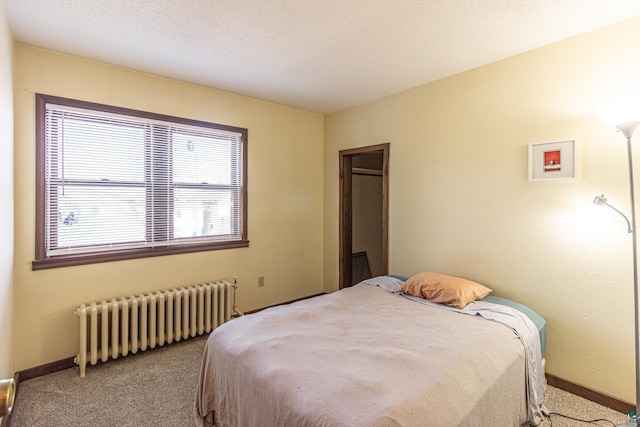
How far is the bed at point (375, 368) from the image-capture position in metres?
1.25

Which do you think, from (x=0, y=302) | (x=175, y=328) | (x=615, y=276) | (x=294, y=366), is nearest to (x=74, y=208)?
(x=0, y=302)

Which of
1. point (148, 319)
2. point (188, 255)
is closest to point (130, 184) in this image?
point (188, 255)

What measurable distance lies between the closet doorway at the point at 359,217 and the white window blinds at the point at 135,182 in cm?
129

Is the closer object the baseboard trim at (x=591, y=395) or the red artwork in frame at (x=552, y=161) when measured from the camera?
the baseboard trim at (x=591, y=395)

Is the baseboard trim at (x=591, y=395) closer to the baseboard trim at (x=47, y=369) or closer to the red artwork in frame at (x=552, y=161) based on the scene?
the red artwork in frame at (x=552, y=161)

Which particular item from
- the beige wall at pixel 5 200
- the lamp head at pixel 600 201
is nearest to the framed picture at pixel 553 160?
the lamp head at pixel 600 201

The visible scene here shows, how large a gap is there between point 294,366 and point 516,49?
269cm

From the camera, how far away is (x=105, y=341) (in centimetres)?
243

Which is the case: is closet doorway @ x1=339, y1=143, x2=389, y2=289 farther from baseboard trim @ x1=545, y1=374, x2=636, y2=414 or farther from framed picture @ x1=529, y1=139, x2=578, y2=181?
baseboard trim @ x1=545, y1=374, x2=636, y2=414

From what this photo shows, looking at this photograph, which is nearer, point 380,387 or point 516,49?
point 380,387

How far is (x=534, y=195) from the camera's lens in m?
2.34

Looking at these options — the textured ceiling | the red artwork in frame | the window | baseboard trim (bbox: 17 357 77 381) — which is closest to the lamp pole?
the red artwork in frame

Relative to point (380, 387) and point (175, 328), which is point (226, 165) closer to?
point (175, 328)

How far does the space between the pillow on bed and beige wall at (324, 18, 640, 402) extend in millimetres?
273
